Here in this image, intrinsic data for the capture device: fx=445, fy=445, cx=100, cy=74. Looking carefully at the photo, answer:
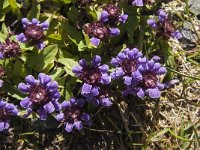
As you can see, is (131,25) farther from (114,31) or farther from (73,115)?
(73,115)

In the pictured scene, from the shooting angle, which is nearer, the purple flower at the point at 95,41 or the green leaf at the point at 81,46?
the purple flower at the point at 95,41

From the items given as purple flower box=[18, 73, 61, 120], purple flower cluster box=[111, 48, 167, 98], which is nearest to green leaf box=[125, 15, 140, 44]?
purple flower cluster box=[111, 48, 167, 98]

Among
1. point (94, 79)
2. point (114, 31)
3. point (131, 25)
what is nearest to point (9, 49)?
point (94, 79)

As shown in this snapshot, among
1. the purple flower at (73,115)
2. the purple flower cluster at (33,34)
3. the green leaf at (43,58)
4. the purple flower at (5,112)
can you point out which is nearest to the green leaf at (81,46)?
the green leaf at (43,58)

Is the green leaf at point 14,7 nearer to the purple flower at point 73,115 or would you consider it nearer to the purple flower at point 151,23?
the purple flower at point 73,115

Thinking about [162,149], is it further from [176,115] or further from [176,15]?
[176,15]

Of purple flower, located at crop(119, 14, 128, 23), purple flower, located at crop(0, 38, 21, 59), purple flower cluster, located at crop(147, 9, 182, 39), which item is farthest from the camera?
purple flower cluster, located at crop(147, 9, 182, 39)

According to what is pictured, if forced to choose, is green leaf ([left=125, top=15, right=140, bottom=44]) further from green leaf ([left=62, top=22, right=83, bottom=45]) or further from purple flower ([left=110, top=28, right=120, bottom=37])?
green leaf ([left=62, top=22, right=83, bottom=45])
